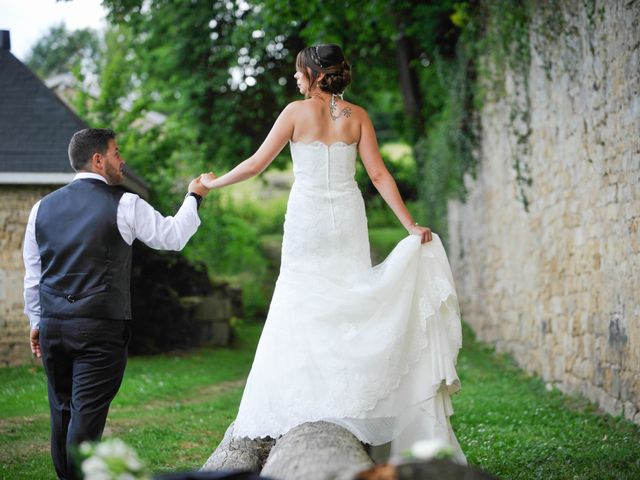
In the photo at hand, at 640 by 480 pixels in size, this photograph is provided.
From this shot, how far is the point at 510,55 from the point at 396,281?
5952mm

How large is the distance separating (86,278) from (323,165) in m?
1.38

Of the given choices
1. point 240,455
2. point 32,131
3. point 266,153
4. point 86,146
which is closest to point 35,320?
point 86,146

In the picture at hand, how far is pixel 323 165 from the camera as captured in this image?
486 centimetres

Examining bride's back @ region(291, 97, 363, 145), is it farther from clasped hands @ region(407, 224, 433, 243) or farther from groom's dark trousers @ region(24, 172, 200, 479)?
groom's dark trousers @ region(24, 172, 200, 479)

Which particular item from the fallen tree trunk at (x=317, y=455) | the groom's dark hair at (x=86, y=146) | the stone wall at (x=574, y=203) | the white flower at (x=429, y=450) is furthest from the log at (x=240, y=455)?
the stone wall at (x=574, y=203)

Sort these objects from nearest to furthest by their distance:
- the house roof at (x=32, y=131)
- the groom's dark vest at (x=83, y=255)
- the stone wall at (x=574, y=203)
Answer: the groom's dark vest at (x=83, y=255) → the stone wall at (x=574, y=203) → the house roof at (x=32, y=131)

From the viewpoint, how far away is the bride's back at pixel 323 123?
4863 mm

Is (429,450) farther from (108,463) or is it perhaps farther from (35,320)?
(35,320)

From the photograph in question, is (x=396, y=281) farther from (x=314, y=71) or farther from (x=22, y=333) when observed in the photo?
(x=22, y=333)

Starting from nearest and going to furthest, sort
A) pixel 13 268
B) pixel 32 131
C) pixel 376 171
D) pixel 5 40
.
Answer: pixel 376 171, pixel 13 268, pixel 32 131, pixel 5 40

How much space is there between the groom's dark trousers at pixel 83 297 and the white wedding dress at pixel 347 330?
0.78 m

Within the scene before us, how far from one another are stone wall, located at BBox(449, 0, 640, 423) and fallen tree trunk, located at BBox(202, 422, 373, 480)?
3085mm

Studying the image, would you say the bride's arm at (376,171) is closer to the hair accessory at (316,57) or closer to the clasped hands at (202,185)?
the hair accessory at (316,57)

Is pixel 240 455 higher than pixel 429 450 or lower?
lower
